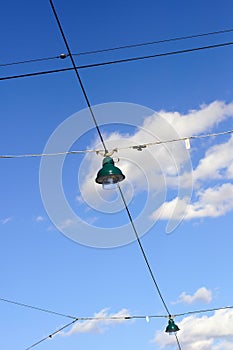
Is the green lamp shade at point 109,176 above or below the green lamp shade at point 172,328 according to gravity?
below

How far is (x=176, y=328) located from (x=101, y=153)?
8156 millimetres

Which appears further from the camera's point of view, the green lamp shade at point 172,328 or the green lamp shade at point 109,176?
the green lamp shade at point 172,328

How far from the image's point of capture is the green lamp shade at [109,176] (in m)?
8.68

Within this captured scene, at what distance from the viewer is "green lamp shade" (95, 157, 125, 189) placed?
28.5 feet

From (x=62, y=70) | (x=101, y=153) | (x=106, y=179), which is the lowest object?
(x=106, y=179)

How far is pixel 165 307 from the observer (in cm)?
1739

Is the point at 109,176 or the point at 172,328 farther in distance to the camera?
the point at 172,328

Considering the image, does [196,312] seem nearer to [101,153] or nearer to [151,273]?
[151,273]

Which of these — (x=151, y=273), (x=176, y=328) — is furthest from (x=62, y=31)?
(x=176, y=328)

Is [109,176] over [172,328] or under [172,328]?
under

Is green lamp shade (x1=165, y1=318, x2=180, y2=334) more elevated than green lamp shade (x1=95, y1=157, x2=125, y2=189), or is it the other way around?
green lamp shade (x1=165, y1=318, x2=180, y2=334)

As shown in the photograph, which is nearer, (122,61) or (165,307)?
(122,61)

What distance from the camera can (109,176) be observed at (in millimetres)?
8688

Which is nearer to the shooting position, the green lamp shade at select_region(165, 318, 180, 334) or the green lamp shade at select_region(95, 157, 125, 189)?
the green lamp shade at select_region(95, 157, 125, 189)
